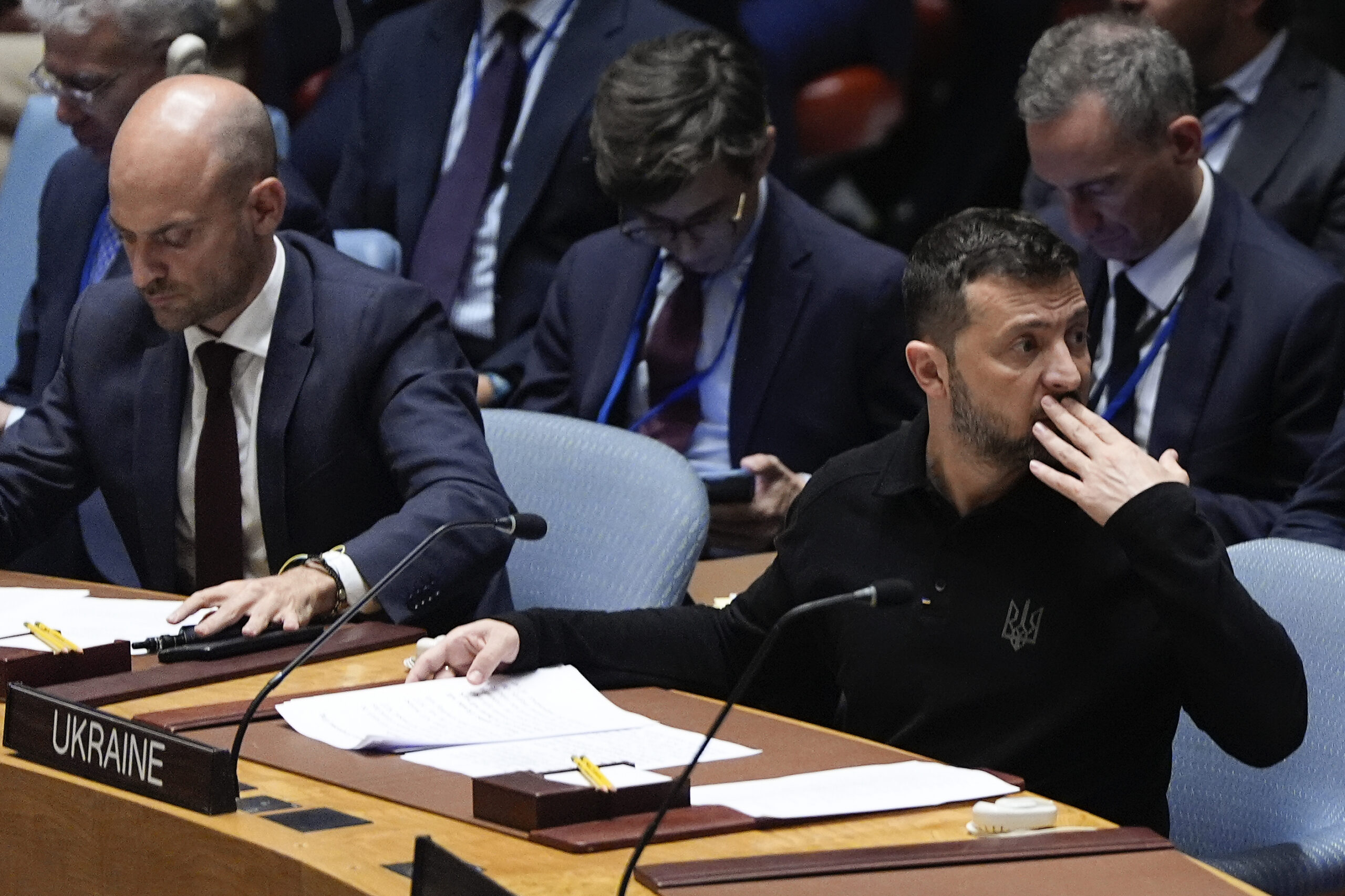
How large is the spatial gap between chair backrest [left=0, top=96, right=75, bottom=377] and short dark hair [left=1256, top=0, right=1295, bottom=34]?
2381 millimetres

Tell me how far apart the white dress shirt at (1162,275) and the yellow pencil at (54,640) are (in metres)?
1.74

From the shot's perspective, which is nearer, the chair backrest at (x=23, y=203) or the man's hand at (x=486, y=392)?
the man's hand at (x=486, y=392)

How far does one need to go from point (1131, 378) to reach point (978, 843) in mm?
1631

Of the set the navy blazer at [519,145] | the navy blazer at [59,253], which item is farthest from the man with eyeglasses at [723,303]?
the navy blazer at [59,253]

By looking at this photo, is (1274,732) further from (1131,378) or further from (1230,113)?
(1230,113)

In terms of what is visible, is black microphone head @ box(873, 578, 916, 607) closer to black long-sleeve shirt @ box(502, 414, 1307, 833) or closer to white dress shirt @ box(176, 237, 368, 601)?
black long-sleeve shirt @ box(502, 414, 1307, 833)

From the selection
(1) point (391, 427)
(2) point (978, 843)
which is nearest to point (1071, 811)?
(2) point (978, 843)

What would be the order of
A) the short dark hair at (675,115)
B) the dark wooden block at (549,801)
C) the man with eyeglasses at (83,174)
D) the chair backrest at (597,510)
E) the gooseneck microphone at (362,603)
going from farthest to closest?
the man with eyeglasses at (83,174) → the short dark hair at (675,115) → the chair backrest at (597,510) → the gooseneck microphone at (362,603) → the dark wooden block at (549,801)

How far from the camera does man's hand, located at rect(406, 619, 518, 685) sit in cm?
225

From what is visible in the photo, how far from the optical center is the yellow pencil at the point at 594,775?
181 cm

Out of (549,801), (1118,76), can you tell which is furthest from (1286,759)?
(1118,76)

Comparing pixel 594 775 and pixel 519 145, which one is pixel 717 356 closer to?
pixel 519 145

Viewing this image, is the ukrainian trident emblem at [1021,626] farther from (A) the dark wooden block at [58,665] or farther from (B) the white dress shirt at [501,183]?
(B) the white dress shirt at [501,183]

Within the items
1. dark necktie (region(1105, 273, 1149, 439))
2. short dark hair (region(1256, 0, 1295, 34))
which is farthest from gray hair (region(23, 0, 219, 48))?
short dark hair (region(1256, 0, 1295, 34))
